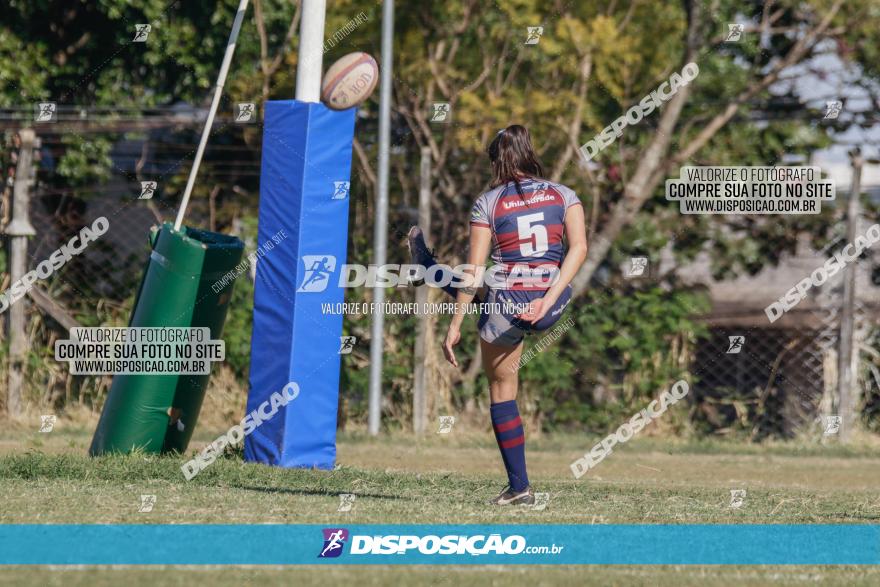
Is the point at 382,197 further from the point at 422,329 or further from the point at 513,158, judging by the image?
the point at 513,158

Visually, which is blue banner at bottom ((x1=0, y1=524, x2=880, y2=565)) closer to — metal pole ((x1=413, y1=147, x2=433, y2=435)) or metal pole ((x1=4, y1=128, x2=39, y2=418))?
metal pole ((x1=413, y1=147, x2=433, y2=435))

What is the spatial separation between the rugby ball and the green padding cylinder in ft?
4.41

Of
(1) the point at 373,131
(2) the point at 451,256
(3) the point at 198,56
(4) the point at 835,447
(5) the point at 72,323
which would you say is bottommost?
(4) the point at 835,447

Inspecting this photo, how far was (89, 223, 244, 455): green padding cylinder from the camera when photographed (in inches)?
361

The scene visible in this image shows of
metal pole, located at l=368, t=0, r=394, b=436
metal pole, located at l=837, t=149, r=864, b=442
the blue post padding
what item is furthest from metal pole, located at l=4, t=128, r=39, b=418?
metal pole, located at l=837, t=149, r=864, b=442

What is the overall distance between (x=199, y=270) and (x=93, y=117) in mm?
6533

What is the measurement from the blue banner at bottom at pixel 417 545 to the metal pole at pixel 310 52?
171 inches

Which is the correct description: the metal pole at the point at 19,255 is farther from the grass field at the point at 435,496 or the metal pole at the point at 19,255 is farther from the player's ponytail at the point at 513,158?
the player's ponytail at the point at 513,158

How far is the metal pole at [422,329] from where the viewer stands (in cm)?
1295

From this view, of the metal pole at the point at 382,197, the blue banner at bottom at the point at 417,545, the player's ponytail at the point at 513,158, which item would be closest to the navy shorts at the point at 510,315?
the player's ponytail at the point at 513,158

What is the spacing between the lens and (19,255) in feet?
43.4

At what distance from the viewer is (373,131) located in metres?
14.0

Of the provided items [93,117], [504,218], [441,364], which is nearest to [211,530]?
[504,218]

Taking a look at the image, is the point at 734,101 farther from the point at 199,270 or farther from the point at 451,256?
the point at 199,270
